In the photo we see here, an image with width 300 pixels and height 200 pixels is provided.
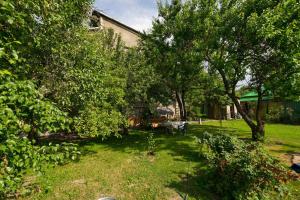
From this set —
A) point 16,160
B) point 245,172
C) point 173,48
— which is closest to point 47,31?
point 16,160

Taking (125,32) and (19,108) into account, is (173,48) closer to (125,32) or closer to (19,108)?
(19,108)

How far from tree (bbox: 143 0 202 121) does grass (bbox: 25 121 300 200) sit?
5.33 metres

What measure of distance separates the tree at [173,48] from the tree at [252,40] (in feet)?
3.04

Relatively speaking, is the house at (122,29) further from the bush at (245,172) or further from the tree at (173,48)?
the bush at (245,172)

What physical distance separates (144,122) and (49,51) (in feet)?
50.7

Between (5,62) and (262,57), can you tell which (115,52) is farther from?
(5,62)

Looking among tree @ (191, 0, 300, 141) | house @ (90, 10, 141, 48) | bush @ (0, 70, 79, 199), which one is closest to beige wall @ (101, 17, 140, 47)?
house @ (90, 10, 141, 48)

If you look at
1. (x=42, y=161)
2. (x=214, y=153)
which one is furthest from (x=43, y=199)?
(x=214, y=153)

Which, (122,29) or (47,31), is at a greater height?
(122,29)

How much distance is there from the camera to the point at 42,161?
3584mm

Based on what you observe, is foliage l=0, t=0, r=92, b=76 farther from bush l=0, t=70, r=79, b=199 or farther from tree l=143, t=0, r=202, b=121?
tree l=143, t=0, r=202, b=121

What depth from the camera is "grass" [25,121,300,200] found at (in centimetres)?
804

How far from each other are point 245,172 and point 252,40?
25.8ft

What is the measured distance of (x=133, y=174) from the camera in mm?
9844
